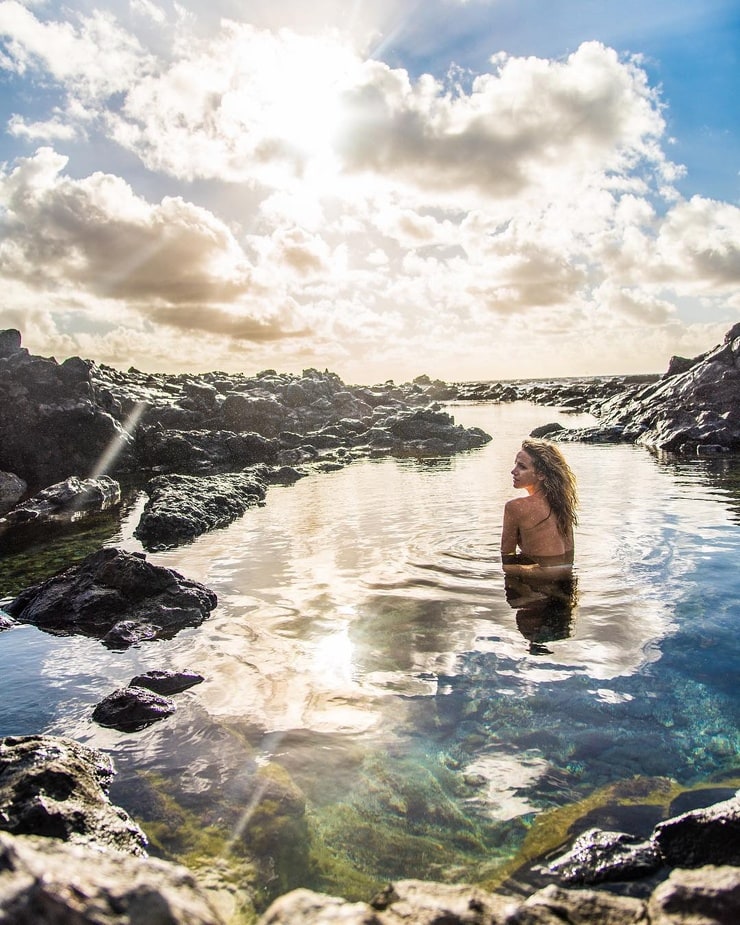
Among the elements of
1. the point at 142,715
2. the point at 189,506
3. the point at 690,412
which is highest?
the point at 690,412

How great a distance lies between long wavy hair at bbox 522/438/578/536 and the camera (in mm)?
9594

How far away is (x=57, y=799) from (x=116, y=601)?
16.9ft

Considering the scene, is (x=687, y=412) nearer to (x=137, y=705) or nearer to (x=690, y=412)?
(x=690, y=412)

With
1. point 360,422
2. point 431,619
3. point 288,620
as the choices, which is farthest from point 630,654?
point 360,422

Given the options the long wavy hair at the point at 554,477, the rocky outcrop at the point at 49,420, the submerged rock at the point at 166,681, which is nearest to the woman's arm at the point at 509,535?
the long wavy hair at the point at 554,477

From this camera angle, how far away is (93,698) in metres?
6.17

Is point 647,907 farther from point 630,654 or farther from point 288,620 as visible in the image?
point 288,620

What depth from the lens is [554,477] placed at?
9586 mm

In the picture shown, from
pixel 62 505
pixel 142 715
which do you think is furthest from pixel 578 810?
pixel 62 505

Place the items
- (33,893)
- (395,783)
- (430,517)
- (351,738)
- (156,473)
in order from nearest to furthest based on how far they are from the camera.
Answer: (33,893)
(395,783)
(351,738)
(430,517)
(156,473)

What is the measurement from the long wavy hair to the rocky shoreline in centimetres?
541

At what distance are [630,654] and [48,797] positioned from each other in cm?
555

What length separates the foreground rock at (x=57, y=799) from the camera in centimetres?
346

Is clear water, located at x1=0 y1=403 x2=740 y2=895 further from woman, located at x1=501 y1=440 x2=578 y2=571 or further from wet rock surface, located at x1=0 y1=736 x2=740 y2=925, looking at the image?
wet rock surface, located at x1=0 y1=736 x2=740 y2=925
